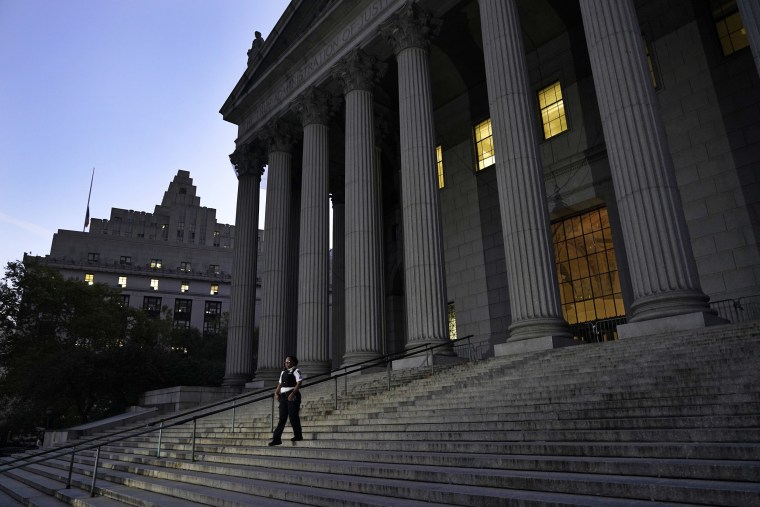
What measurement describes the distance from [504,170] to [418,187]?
148 inches

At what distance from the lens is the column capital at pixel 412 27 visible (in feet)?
66.9

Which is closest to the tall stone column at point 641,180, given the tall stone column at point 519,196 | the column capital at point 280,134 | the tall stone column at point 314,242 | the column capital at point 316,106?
the tall stone column at point 519,196

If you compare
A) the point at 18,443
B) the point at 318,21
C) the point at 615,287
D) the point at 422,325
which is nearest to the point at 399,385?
the point at 422,325

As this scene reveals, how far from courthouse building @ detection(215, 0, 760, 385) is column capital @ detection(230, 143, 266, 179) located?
0.10 m

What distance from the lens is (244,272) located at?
28.3 meters

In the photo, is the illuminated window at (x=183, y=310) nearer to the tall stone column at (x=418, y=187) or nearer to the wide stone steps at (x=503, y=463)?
the tall stone column at (x=418, y=187)

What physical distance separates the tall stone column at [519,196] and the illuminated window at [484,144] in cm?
940

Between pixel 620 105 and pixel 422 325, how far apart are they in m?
8.89

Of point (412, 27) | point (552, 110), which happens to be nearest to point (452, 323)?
point (552, 110)

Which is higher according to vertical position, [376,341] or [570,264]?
[570,264]

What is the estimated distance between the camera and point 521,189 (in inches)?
605

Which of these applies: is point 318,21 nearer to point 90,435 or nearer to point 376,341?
point 376,341

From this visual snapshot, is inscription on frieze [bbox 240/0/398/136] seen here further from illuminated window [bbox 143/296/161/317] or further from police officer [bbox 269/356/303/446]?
illuminated window [bbox 143/296/161/317]

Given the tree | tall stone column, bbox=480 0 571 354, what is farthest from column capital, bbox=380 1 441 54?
the tree
